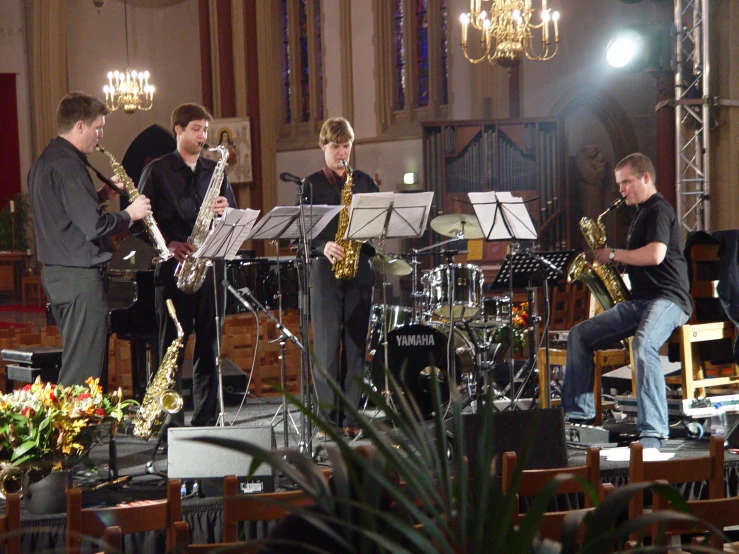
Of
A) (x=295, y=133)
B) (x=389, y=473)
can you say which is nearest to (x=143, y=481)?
(x=389, y=473)

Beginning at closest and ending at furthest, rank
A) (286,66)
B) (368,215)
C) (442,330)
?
(368,215), (442,330), (286,66)

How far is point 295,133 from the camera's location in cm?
1769

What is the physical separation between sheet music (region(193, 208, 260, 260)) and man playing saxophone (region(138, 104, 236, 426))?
0.56 metres

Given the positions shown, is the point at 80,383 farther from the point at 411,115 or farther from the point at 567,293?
the point at 411,115

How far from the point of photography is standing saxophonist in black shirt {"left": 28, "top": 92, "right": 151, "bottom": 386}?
4898 mm

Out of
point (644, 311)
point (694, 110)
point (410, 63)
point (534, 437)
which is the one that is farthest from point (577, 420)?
point (410, 63)

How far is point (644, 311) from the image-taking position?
219 inches

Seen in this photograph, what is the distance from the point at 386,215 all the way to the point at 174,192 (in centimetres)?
130

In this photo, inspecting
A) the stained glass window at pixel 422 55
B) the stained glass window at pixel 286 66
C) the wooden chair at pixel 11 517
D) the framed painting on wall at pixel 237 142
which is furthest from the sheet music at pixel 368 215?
the stained glass window at pixel 286 66

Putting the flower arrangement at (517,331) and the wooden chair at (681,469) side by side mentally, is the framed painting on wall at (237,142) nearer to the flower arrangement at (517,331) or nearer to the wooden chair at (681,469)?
the flower arrangement at (517,331)

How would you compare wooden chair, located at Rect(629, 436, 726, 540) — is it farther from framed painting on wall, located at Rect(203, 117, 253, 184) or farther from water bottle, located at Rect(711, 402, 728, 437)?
framed painting on wall, located at Rect(203, 117, 253, 184)

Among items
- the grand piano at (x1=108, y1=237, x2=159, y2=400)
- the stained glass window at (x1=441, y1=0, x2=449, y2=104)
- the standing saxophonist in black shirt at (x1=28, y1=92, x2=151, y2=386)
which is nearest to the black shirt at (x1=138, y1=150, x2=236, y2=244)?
the grand piano at (x1=108, y1=237, x2=159, y2=400)

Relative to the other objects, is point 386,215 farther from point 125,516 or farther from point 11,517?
point 11,517

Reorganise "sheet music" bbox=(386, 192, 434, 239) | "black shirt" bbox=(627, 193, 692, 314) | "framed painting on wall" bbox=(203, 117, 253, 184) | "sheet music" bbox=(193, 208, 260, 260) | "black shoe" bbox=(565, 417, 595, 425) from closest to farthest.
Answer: "sheet music" bbox=(193, 208, 260, 260), "sheet music" bbox=(386, 192, 434, 239), "black shirt" bbox=(627, 193, 692, 314), "black shoe" bbox=(565, 417, 595, 425), "framed painting on wall" bbox=(203, 117, 253, 184)
